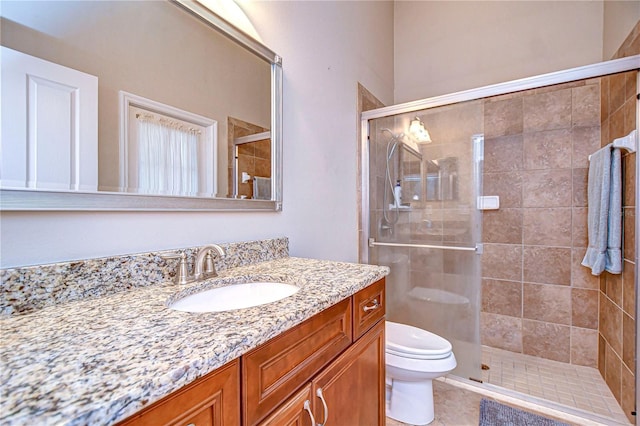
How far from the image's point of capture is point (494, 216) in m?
2.31

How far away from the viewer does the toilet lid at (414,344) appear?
1414 mm

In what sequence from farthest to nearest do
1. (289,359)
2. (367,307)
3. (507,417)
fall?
(507,417) → (367,307) → (289,359)

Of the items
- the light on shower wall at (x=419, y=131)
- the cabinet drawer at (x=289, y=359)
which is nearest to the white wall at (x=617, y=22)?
the light on shower wall at (x=419, y=131)

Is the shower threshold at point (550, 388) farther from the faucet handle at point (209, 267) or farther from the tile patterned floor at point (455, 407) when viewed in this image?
the faucet handle at point (209, 267)

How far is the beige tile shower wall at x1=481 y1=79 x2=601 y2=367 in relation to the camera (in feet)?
6.69

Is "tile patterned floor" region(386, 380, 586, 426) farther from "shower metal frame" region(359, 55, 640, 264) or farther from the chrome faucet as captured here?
the chrome faucet

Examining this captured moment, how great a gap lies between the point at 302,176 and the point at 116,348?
1.14m

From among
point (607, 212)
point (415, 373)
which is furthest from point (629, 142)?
point (415, 373)

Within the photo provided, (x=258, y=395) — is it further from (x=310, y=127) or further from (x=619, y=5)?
(x=619, y=5)

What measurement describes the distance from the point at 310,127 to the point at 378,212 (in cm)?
92

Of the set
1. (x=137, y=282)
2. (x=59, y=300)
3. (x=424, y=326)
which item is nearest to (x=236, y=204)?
(x=137, y=282)

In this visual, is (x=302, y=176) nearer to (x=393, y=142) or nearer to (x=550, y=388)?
(x=393, y=142)

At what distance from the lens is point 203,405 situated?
1.48 ft

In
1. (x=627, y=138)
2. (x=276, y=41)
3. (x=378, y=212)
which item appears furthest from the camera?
(x=378, y=212)
